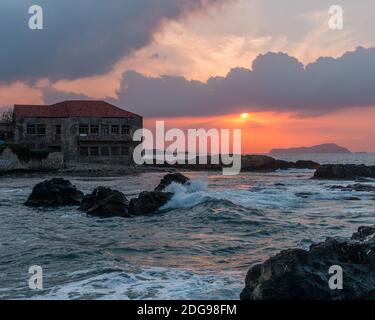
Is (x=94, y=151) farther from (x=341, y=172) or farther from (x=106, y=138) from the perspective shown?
(x=341, y=172)

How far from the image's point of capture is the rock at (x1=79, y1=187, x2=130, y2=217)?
2262 centimetres

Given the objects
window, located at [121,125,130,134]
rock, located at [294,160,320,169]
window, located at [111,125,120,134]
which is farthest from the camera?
rock, located at [294,160,320,169]

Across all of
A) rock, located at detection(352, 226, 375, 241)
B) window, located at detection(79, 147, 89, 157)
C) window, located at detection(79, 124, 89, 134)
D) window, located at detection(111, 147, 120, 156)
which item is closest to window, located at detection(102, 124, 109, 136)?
window, located at detection(79, 124, 89, 134)

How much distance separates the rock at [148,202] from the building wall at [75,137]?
46390 mm

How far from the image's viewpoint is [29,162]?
6256cm

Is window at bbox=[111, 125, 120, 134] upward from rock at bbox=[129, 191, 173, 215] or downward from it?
upward

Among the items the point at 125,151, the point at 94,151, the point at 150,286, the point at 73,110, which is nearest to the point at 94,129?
the point at 94,151

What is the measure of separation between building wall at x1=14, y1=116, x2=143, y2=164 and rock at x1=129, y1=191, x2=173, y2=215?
152 feet

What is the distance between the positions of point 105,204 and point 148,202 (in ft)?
7.22

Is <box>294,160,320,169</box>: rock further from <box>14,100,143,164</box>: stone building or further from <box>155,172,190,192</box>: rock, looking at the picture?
<box>155,172,190,192</box>: rock

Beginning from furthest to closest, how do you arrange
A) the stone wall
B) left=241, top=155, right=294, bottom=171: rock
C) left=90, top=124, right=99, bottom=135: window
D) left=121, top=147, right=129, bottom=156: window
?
left=241, top=155, right=294, bottom=171: rock → left=121, top=147, right=129, bottom=156: window → left=90, top=124, right=99, bottom=135: window → the stone wall
